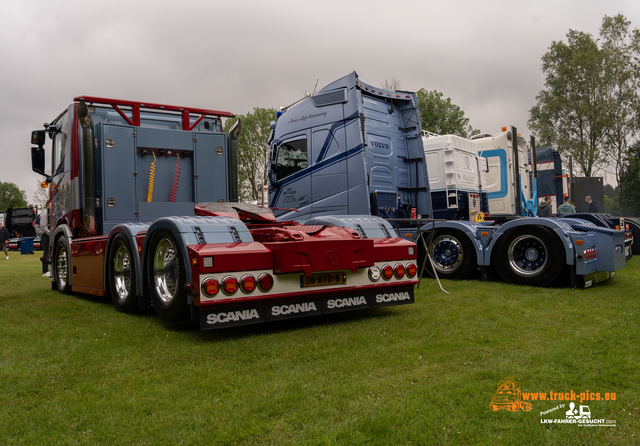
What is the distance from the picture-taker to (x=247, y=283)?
4543mm

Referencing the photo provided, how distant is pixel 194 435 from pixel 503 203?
1167cm

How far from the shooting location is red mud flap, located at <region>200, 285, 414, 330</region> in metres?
4.48

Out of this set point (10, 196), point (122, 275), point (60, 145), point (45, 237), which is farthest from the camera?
point (10, 196)

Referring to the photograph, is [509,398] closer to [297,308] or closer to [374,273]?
[297,308]

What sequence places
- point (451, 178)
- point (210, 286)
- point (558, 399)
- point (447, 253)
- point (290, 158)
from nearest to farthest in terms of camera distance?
point (558, 399)
point (210, 286)
point (447, 253)
point (290, 158)
point (451, 178)

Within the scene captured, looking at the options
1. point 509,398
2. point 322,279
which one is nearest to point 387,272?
point 322,279

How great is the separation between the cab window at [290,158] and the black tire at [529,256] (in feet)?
12.8

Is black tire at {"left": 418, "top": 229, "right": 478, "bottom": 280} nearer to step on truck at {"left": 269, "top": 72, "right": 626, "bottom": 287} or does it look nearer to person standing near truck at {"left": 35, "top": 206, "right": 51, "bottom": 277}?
step on truck at {"left": 269, "top": 72, "right": 626, "bottom": 287}

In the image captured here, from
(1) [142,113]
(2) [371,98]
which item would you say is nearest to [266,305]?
(1) [142,113]

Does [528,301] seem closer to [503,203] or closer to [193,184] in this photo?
[193,184]

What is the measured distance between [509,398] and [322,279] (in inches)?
91.9

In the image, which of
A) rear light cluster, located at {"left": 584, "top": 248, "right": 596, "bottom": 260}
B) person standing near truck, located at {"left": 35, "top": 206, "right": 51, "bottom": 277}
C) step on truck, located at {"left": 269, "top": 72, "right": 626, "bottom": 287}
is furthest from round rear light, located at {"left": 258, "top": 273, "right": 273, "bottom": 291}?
person standing near truck, located at {"left": 35, "top": 206, "right": 51, "bottom": 277}

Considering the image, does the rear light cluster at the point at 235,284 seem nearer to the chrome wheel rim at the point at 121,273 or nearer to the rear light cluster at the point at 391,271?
the rear light cluster at the point at 391,271

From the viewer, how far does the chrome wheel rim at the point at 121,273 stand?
625cm
